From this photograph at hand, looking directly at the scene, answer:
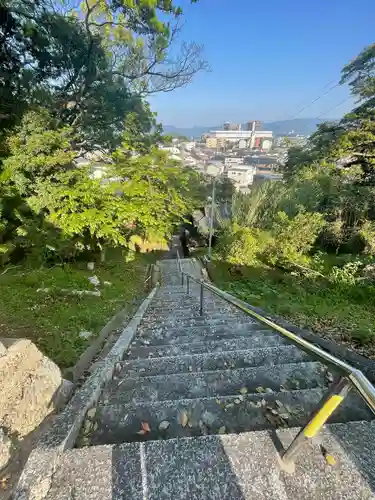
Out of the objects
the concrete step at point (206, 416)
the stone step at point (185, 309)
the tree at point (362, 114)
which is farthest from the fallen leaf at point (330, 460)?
the tree at point (362, 114)

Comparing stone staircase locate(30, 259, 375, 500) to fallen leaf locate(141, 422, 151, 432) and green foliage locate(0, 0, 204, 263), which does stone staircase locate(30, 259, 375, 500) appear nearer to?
fallen leaf locate(141, 422, 151, 432)

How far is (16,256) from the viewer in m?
7.37

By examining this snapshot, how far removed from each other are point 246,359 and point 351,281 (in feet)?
18.6

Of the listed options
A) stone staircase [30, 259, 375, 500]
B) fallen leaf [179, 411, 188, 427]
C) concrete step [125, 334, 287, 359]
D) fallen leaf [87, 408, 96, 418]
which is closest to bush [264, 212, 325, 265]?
concrete step [125, 334, 287, 359]

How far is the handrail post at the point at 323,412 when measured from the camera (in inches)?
33.0

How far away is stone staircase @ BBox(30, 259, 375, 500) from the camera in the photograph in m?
0.89

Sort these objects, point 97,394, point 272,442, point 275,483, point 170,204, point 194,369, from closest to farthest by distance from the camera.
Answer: point 275,483 < point 272,442 < point 97,394 < point 194,369 < point 170,204

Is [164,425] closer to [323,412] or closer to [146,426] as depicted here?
[146,426]

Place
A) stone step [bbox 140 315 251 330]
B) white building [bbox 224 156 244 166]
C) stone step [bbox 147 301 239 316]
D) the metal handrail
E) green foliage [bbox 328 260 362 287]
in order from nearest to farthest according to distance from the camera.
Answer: the metal handrail
stone step [bbox 140 315 251 330]
stone step [bbox 147 301 239 316]
green foliage [bbox 328 260 362 287]
white building [bbox 224 156 244 166]

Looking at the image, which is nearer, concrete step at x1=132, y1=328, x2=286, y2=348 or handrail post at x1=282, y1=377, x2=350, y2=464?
handrail post at x1=282, y1=377, x2=350, y2=464

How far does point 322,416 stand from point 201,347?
5.70 ft

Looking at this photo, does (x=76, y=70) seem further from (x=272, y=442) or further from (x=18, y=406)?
(x=272, y=442)

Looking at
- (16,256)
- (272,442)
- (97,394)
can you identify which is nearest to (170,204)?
(16,256)

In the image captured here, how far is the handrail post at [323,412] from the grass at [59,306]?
2.71 meters
